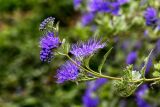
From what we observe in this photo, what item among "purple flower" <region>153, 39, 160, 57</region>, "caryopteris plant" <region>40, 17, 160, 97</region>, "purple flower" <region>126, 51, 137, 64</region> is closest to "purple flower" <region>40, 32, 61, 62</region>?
"caryopteris plant" <region>40, 17, 160, 97</region>

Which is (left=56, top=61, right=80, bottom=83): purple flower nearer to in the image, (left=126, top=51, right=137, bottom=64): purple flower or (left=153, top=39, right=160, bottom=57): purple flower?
(left=153, top=39, right=160, bottom=57): purple flower

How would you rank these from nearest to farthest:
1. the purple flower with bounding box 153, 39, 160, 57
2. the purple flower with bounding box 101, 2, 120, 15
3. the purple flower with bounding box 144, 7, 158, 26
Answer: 1. the purple flower with bounding box 144, 7, 158, 26
2. the purple flower with bounding box 101, 2, 120, 15
3. the purple flower with bounding box 153, 39, 160, 57

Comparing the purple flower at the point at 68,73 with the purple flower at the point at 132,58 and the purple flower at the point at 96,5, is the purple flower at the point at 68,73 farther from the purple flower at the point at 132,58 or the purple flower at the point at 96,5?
the purple flower at the point at 132,58

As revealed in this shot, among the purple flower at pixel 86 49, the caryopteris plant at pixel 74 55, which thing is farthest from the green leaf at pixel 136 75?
the purple flower at pixel 86 49

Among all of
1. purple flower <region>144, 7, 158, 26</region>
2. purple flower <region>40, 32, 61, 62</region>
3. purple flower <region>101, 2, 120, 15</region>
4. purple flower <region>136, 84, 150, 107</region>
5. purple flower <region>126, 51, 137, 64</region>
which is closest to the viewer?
purple flower <region>40, 32, 61, 62</region>

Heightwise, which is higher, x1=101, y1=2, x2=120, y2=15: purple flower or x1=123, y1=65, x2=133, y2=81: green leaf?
x1=101, y1=2, x2=120, y2=15: purple flower

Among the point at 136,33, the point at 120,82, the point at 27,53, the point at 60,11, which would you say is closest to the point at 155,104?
the point at 136,33

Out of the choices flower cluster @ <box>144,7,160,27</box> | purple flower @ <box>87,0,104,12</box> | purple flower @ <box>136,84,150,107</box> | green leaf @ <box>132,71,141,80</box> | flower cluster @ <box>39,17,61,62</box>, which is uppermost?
purple flower @ <box>87,0,104,12</box>

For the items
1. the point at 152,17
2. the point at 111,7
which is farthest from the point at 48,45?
the point at 111,7

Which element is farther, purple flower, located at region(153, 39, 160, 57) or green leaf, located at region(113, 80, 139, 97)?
purple flower, located at region(153, 39, 160, 57)

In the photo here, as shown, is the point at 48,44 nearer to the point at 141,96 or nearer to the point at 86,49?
the point at 86,49
